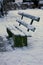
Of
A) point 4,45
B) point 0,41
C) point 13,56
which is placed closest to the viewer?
point 13,56

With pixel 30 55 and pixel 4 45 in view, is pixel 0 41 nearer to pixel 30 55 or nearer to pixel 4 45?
pixel 4 45

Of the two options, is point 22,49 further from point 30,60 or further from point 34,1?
point 34,1

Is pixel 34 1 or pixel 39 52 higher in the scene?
pixel 39 52

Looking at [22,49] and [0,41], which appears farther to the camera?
[0,41]

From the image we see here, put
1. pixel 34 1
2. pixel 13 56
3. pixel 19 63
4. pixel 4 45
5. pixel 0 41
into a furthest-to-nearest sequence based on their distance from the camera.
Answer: pixel 34 1 < pixel 0 41 < pixel 4 45 < pixel 13 56 < pixel 19 63

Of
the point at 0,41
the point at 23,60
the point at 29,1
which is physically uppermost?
the point at 23,60

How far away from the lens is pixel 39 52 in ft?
20.1

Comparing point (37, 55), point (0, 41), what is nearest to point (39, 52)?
point (37, 55)

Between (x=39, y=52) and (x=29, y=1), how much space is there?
19.8 m

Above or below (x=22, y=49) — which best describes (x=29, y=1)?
below

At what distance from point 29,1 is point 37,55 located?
20071 mm

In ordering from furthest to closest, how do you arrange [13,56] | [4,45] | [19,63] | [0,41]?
[0,41]
[4,45]
[13,56]
[19,63]

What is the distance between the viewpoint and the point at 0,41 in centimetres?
752

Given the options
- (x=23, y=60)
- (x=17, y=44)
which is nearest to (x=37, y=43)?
(x=17, y=44)
